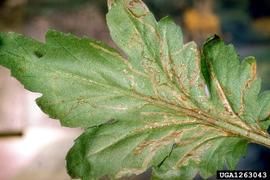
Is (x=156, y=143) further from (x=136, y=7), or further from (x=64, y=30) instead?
(x=64, y=30)

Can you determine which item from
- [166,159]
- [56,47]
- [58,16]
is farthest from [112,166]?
[58,16]

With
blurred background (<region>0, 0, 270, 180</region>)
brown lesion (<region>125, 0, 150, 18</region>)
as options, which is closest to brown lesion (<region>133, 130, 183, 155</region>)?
brown lesion (<region>125, 0, 150, 18</region>)

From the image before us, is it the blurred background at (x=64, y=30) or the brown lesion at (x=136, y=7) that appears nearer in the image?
the brown lesion at (x=136, y=7)

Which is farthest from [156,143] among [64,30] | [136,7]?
[64,30]

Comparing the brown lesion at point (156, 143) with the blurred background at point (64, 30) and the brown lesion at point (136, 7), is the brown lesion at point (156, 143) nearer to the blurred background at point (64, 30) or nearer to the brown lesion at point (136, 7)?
the brown lesion at point (136, 7)

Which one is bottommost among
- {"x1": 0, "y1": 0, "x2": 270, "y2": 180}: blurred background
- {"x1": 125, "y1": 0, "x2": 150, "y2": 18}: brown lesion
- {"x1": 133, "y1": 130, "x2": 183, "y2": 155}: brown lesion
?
{"x1": 0, "y1": 0, "x2": 270, "y2": 180}: blurred background

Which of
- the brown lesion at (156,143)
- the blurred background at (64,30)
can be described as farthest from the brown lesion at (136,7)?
the blurred background at (64,30)

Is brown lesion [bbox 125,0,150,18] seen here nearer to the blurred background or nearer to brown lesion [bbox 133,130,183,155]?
brown lesion [bbox 133,130,183,155]

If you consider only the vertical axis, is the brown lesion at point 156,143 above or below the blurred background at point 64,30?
above

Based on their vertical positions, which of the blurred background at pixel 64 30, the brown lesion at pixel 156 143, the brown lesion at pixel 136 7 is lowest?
the blurred background at pixel 64 30
